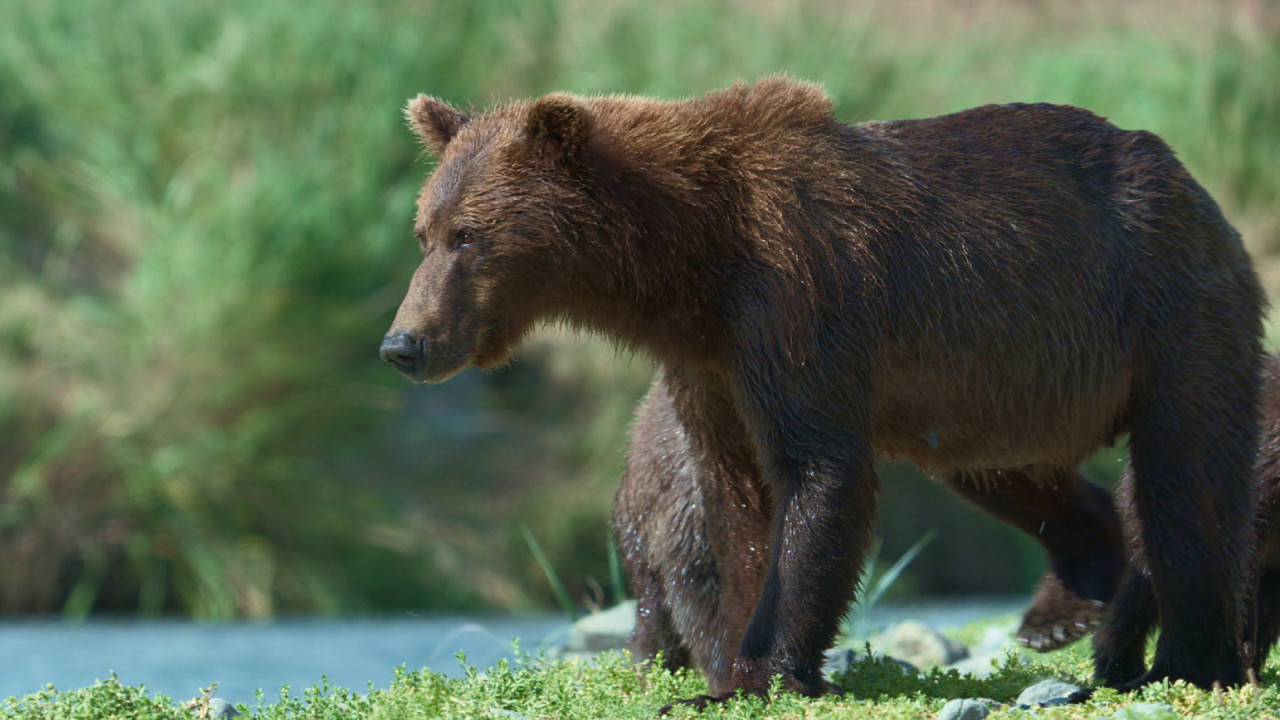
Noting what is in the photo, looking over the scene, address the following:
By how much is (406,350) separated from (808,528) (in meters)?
1.29

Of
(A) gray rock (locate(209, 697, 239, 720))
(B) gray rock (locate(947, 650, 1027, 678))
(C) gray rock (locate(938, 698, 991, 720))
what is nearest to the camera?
(C) gray rock (locate(938, 698, 991, 720))

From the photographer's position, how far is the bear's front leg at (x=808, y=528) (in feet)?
15.0

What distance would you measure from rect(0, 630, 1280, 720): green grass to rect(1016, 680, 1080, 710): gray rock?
109 mm

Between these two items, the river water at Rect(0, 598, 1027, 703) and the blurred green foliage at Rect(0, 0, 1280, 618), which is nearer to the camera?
the river water at Rect(0, 598, 1027, 703)

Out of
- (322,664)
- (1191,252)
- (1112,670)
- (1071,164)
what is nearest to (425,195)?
(1071,164)

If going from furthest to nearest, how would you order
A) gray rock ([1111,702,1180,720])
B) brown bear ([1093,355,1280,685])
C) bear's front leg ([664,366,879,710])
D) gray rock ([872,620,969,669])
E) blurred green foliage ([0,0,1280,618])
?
1. blurred green foliage ([0,0,1280,618])
2. gray rock ([872,620,969,669])
3. brown bear ([1093,355,1280,685])
4. bear's front leg ([664,366,879,710])
5. gray rock ([1111,702,1180,720])

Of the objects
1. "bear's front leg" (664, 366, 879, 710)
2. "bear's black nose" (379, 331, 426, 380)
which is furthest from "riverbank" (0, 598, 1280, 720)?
"bear's black nose" (379, 331, 426, 380)

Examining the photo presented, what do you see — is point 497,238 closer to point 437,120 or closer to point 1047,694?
point 437,120

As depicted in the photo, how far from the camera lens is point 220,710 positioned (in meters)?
5.00

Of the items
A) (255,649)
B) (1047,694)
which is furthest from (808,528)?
(255,649)

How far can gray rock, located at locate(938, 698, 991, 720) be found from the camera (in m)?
4.42

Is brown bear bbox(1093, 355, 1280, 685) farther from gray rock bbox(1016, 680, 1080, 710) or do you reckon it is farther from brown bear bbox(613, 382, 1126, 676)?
gray rock bbox(1016, 680, 1080, 710)

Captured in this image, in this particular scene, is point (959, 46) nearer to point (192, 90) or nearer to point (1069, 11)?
point (1069, 11)

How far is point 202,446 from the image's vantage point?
11.1 m
